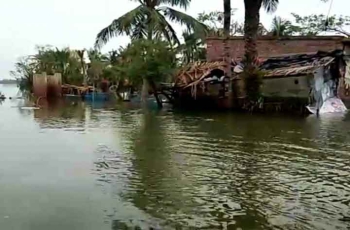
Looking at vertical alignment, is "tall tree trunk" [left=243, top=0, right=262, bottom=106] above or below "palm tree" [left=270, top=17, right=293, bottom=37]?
below

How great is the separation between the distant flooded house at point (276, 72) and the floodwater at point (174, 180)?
8.17 metres

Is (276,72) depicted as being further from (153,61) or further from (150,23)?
(150,23)

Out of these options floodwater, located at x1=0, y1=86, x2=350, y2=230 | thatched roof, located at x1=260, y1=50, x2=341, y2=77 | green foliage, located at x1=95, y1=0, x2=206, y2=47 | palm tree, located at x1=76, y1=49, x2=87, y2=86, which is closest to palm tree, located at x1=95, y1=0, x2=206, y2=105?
green foliage, located at x1=95, y1=0, x2=206, y2=47

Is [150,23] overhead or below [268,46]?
overhead

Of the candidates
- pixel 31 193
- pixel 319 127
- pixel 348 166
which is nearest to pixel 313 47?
pixel 319 127

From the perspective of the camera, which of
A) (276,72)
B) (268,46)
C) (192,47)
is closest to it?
(276,72)

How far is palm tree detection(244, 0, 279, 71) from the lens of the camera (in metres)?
21.7

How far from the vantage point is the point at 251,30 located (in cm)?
2206

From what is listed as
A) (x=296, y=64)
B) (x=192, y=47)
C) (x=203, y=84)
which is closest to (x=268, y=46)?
(x=203, y=84)

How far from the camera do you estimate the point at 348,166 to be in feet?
28.6

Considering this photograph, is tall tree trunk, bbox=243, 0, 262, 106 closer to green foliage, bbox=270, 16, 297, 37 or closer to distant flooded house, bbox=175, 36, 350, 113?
distant flooded house, bbox=175, 36, 350, 113

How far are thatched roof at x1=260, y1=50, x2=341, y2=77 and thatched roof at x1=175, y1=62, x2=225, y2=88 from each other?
2.30 m

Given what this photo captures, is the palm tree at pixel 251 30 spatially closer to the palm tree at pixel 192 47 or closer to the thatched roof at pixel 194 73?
the thatched roof at pixel 194 73

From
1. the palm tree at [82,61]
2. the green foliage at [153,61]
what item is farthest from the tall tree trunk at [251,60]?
the palm tree at [82,61]
